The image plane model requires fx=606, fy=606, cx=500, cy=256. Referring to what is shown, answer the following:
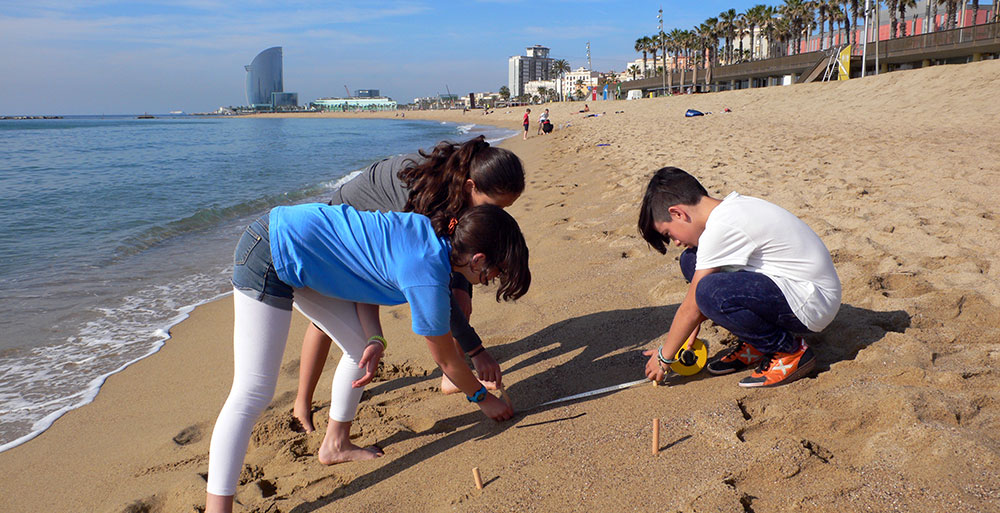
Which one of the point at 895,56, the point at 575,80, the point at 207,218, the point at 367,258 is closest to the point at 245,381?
the point at 367,258

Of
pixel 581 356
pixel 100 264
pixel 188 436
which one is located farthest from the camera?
pixel 100 264

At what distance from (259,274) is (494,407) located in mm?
1139

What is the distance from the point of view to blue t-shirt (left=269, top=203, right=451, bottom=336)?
2.07m

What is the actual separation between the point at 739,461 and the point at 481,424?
115 cm

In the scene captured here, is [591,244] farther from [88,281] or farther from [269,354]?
[88,281]

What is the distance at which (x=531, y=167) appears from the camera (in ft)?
42.9

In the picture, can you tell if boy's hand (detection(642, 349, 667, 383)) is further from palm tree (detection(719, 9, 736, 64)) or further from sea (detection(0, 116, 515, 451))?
palm tree (detection(719, 9, 736, 64))

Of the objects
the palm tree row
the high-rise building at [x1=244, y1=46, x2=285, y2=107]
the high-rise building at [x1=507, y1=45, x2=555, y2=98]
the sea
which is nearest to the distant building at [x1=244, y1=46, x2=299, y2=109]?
the high-rise building at [x1=244, y1=46, x2=285, y2=107]

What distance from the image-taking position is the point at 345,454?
8.56 ft

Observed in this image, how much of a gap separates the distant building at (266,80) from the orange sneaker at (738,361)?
21053 centimetres

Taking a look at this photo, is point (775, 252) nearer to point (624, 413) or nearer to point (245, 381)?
point (624, 413)

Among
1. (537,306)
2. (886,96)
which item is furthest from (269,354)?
(886,96)

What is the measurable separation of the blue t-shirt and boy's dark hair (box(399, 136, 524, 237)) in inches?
17.2

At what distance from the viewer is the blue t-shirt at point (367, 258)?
6.78ft
